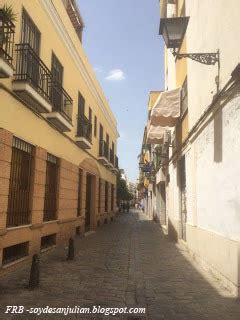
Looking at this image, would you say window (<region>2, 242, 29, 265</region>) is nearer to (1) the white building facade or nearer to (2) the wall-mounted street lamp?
(1) the white building facade

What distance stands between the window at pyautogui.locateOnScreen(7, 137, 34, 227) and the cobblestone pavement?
50.4 inches

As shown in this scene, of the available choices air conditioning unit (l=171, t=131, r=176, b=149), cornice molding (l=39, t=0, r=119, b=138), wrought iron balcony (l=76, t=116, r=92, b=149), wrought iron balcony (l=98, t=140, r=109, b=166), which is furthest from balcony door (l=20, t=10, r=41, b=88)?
wrought iron balcony (l=98, t=140, r=109, b=166)

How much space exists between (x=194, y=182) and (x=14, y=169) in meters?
4.98

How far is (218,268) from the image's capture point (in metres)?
7.23

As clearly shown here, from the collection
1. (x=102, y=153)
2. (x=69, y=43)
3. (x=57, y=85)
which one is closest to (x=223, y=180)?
(x=57, y=85)

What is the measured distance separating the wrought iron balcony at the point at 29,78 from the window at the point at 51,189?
8.04 feet

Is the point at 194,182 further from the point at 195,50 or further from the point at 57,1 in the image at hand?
the point at 57,1

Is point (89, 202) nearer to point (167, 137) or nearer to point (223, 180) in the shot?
point (167, 137)

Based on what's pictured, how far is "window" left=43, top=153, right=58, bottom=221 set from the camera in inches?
448

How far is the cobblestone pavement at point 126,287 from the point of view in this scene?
17.7ft

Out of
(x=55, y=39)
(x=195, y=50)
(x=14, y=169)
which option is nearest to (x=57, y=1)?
(x=55, y=39)

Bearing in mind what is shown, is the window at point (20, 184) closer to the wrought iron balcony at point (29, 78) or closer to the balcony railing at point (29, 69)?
the wrought iron balcony at point (29, 78)

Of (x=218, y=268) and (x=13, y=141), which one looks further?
(x=13, y=141)

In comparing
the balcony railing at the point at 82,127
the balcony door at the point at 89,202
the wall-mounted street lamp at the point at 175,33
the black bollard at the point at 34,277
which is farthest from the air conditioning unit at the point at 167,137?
the black bollard at the point at 34,277
